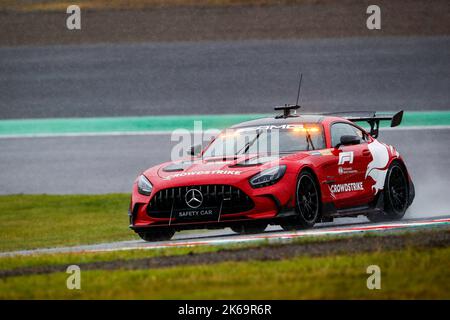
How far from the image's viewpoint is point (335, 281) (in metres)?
7.08

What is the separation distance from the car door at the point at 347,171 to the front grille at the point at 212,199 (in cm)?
128

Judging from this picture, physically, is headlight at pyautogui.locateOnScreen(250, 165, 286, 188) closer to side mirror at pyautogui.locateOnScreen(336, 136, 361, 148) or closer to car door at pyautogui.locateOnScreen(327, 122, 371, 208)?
car door at pyautogui.locateOnScreen(327, 122, 371, 208)

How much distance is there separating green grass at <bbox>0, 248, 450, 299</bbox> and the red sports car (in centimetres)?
248

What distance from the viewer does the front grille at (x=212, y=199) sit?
34.4ft

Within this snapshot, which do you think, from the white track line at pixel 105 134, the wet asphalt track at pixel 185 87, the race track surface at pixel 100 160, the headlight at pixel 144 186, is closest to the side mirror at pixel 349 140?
the headlight at pixel 144 186

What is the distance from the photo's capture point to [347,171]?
466 inches

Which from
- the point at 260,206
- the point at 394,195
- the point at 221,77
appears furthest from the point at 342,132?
the point at 221,77

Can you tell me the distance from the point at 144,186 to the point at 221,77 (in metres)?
14.6

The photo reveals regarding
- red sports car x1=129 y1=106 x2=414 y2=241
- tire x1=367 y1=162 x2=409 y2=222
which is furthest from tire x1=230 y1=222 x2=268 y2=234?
tire x1=367 y1=162 x2=409 y2=222

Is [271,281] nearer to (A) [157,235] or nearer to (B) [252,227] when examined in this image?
(B) [252,227]

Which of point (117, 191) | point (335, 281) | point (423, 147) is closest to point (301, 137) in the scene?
point (335, 281)

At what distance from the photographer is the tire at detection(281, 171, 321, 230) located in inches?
421
